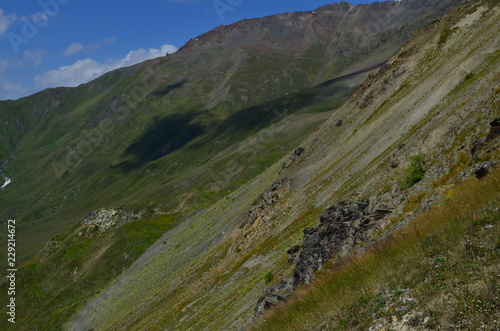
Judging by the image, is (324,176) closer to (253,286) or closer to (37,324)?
(253,286)

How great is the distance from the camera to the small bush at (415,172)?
84.6 feet

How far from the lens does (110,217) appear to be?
13888cm

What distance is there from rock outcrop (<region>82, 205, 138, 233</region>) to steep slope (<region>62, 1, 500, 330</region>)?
51062 millimetres

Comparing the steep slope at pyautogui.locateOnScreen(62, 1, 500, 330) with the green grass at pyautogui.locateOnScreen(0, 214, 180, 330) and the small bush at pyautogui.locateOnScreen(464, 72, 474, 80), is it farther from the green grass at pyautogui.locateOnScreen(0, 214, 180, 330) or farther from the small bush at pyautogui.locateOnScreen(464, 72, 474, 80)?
the green grass at pyautogui.locateOnScreen(0, 214, 180, 330)

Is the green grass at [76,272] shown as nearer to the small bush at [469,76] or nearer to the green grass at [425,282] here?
the small bush at [469,76]

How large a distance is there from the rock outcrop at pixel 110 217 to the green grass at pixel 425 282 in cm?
13482

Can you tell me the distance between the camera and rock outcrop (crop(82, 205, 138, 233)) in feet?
445

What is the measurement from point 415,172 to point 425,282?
1941 cm

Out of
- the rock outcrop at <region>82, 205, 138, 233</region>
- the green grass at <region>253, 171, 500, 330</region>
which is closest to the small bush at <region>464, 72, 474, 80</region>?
the green grass at <region>253, 171, 500, 330</region>

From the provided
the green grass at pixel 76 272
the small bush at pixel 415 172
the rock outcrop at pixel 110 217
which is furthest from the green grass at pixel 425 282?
the rock outcrop at pixel 110 217

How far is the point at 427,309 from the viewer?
8117 millimetres

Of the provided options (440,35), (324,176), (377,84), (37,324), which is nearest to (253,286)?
(324,176)

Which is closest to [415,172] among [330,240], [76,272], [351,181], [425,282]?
[330,240]

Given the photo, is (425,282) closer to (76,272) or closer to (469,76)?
(469,76)
